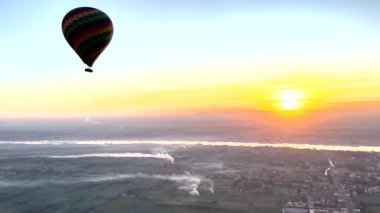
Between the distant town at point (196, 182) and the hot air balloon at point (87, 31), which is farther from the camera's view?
the distant town at point (196, 182)

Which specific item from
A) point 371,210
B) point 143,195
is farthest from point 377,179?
point 143,195

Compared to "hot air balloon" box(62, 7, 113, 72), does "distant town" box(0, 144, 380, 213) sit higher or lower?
lower

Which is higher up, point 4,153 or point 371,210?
point 4,153

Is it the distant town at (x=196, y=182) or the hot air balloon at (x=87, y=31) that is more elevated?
the hot air balloon at (x=87, y=31)

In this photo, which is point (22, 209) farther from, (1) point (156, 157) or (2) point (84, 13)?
(1) point (156, 157)

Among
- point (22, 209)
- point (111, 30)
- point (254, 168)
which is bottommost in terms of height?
point (22, 209)

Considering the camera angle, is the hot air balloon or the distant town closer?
the hot air balloon

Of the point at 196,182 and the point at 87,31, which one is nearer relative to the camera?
the point at 87,31

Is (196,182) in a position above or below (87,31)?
below
